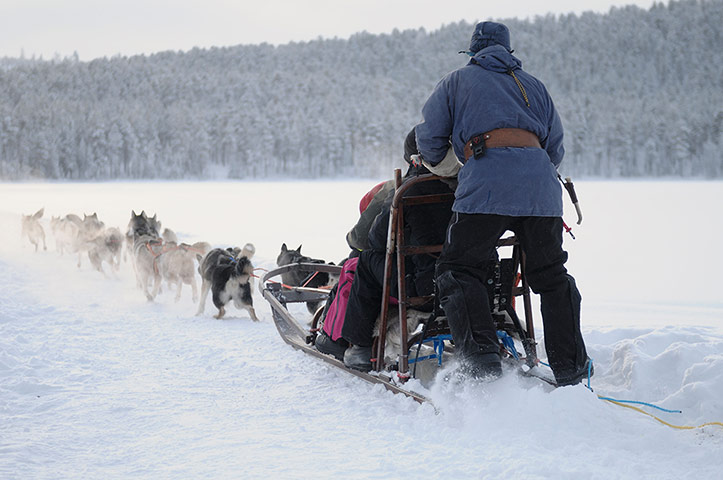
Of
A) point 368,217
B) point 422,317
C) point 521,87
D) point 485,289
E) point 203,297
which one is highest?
point 521,87

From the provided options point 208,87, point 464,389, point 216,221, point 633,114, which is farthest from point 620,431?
point 208,87

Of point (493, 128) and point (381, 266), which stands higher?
point (493, 128)

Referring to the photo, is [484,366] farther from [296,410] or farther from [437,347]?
[296,410]

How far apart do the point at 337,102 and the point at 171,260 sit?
90796 mm

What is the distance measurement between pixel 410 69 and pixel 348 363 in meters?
120

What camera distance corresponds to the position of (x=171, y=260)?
6.77 metres

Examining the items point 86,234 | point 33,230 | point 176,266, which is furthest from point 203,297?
point 33,230

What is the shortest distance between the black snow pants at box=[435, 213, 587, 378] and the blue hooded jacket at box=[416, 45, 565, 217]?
10cm

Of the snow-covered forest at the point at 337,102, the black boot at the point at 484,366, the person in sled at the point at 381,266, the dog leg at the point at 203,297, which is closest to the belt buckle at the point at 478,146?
the person in sled at the point at 381,266

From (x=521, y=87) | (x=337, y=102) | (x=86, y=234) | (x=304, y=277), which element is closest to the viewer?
(x=521, y=87)

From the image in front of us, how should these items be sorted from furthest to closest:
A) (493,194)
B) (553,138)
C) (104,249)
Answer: (104,249), (553,138), (493,194)

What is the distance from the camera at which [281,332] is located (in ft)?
13.6

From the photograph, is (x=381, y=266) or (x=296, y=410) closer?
(x=296, y=410)

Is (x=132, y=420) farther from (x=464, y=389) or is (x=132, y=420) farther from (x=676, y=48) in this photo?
(x=676, y=48)
